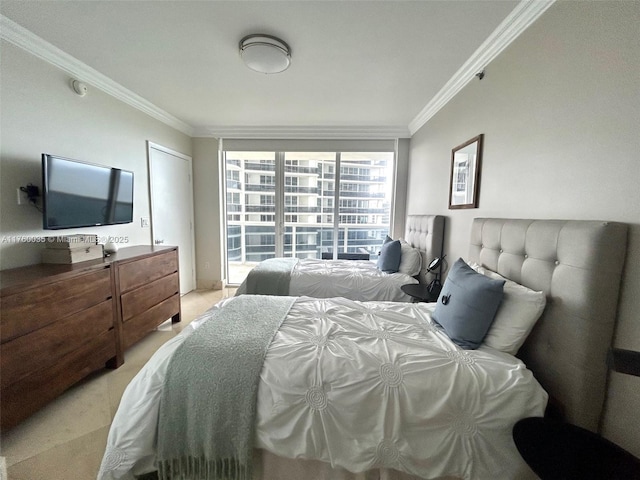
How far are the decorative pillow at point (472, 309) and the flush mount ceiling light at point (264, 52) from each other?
78.3 inches

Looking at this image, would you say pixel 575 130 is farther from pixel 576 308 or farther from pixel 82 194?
pixel 82 194

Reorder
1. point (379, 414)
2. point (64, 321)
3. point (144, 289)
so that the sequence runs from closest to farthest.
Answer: point (379, 414) < point (64, 321) < point (144, 289)

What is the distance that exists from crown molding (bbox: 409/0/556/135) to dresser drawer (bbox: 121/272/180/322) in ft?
11.3

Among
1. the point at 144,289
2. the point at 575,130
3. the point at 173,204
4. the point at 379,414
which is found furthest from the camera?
the point at 173,204

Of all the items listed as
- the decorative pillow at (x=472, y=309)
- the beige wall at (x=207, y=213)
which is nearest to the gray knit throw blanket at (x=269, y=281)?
the decorative pillow at (x=472, y=309)

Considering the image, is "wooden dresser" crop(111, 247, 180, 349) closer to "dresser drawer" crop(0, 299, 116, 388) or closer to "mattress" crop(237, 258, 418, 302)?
"dresser drawer" crop(0, 299, 116, 388)

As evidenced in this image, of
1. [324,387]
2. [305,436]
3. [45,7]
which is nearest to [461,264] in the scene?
[324,387]

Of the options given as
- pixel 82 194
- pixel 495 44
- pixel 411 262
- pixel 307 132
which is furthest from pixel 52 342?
pixel 495 44

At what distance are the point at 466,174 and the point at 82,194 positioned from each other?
3.25 m

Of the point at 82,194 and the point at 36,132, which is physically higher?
the point at 36,132

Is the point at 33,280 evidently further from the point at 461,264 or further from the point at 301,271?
the point at 461,264

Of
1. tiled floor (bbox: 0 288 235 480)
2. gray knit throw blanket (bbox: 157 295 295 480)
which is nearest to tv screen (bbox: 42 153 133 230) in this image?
tiled floor (bbox: 0 288 235 480)

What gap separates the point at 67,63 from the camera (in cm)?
191

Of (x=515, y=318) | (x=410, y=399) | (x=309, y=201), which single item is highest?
(x=309, y=201)
